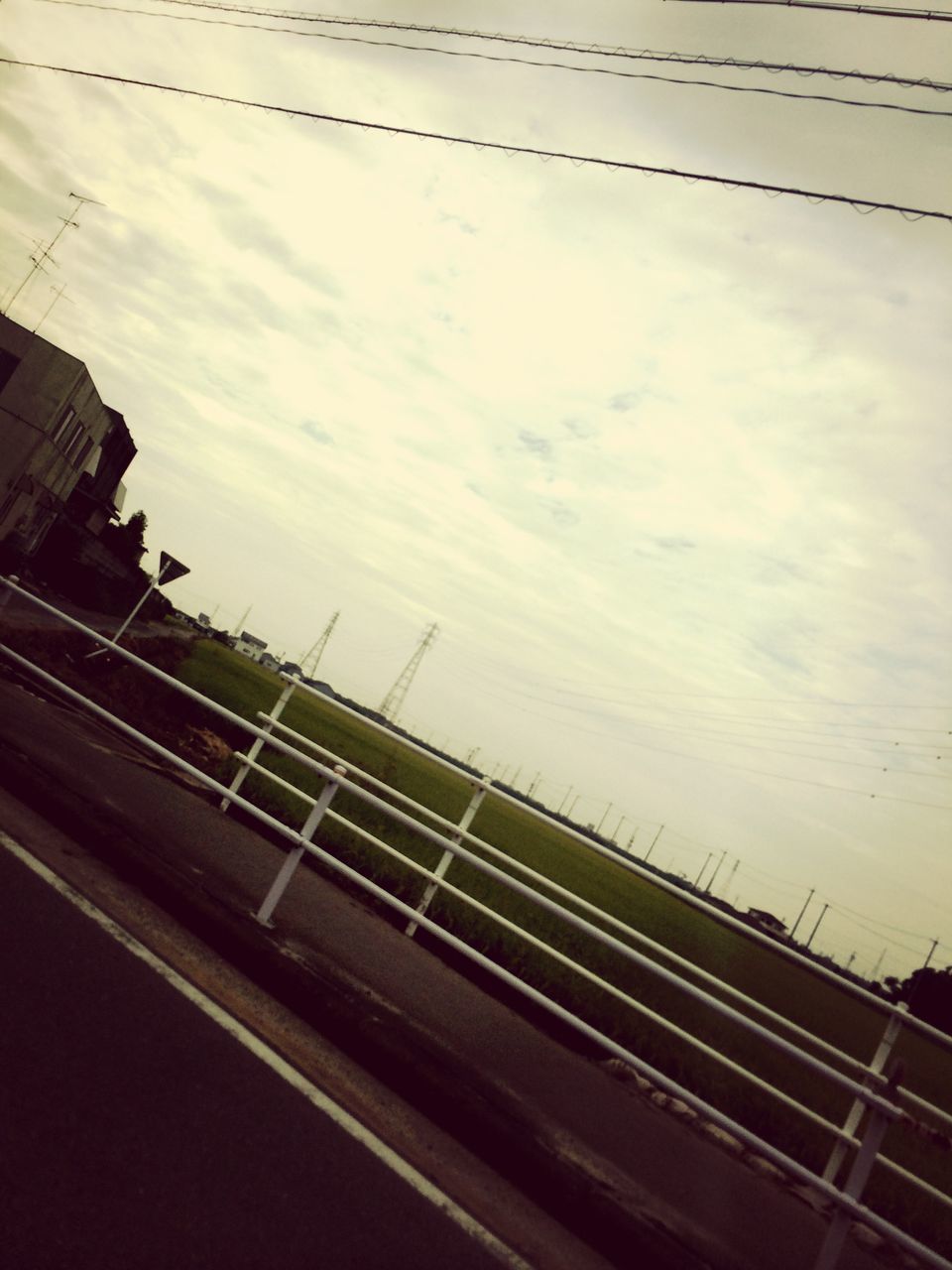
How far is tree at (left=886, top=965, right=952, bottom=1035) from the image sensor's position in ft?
169

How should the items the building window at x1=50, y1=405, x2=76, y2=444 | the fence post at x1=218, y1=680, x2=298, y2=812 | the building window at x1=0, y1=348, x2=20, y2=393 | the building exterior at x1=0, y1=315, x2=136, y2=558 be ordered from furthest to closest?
the building window at x1=50, y1=405, x2=76, y2=444
the building exterior at x1=0, y1=315, x2=136, y2=558
the building window at x1=0, y1=348, x2=20, y2=393
the fence post at x1=218, y1=680, x2=298, y2=812

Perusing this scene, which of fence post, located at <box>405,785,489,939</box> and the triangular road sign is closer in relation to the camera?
fence post, located at <box>405,785,489,939</box>

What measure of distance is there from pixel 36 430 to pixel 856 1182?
42.2 m

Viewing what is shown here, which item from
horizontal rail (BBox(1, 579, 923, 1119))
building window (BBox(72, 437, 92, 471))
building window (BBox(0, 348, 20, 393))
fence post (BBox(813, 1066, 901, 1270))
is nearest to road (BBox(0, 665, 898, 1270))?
fence post (BBox(813, 1066, 901, 1270))

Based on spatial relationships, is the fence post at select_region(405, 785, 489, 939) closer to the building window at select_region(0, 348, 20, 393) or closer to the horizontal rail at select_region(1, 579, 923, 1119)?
the horizontal rail at select_region(1, 579, 923, 1119)

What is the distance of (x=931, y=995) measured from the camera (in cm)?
5747

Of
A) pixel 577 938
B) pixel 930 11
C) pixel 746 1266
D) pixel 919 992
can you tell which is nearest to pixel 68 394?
pixel 577 938

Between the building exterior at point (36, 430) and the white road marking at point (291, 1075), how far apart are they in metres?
35.3

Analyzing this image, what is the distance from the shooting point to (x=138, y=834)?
17.1 feet

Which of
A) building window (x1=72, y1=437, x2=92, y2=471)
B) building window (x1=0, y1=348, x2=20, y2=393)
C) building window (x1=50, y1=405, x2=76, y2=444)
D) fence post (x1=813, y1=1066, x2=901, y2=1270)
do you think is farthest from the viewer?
building window (x1=72, y1=437, x2=92, y2=471)

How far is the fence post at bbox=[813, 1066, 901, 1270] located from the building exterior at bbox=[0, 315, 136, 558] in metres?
38.5

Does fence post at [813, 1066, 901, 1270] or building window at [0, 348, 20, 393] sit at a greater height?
building window at [0, 348, 20, 393]

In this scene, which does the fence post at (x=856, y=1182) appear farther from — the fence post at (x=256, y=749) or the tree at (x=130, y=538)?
the tree at (x=130, y=538)

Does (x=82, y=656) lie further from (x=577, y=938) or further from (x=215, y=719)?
(x=577, y=938)
